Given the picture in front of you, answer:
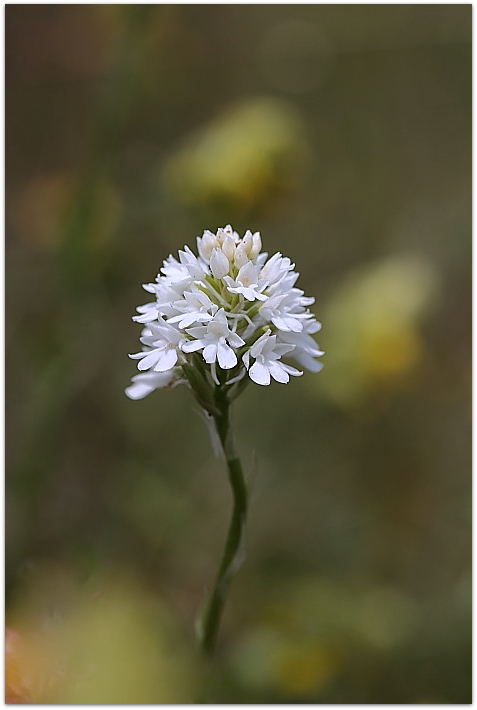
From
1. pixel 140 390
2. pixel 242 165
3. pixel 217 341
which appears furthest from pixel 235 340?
pixel 242 165

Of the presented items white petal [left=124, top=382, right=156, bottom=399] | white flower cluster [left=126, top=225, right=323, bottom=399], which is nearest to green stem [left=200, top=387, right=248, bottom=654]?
white flower cluster [left=126, top=225, right=323, bottom=399]

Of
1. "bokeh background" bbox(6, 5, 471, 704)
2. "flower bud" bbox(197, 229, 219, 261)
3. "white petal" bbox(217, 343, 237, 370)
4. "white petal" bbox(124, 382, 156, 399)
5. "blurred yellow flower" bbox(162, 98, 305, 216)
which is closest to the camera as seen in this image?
"white petal" bbox(217, 343, 237, 370)

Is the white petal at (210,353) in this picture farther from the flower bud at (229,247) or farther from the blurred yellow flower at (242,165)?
the blurred yellow flower at (242,165)

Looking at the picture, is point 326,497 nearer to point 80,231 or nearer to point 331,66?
point 80,231

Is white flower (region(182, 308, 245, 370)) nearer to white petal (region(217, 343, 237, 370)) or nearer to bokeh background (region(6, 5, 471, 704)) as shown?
white petal (region(217, 343, 237, 370))

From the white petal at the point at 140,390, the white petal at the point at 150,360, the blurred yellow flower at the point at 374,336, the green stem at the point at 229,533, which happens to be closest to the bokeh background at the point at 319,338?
the blurred yellow flower at the point at 374,336

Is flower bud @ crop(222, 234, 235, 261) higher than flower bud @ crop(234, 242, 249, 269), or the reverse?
flower bud @ crop(222, 234, 235, 261)
